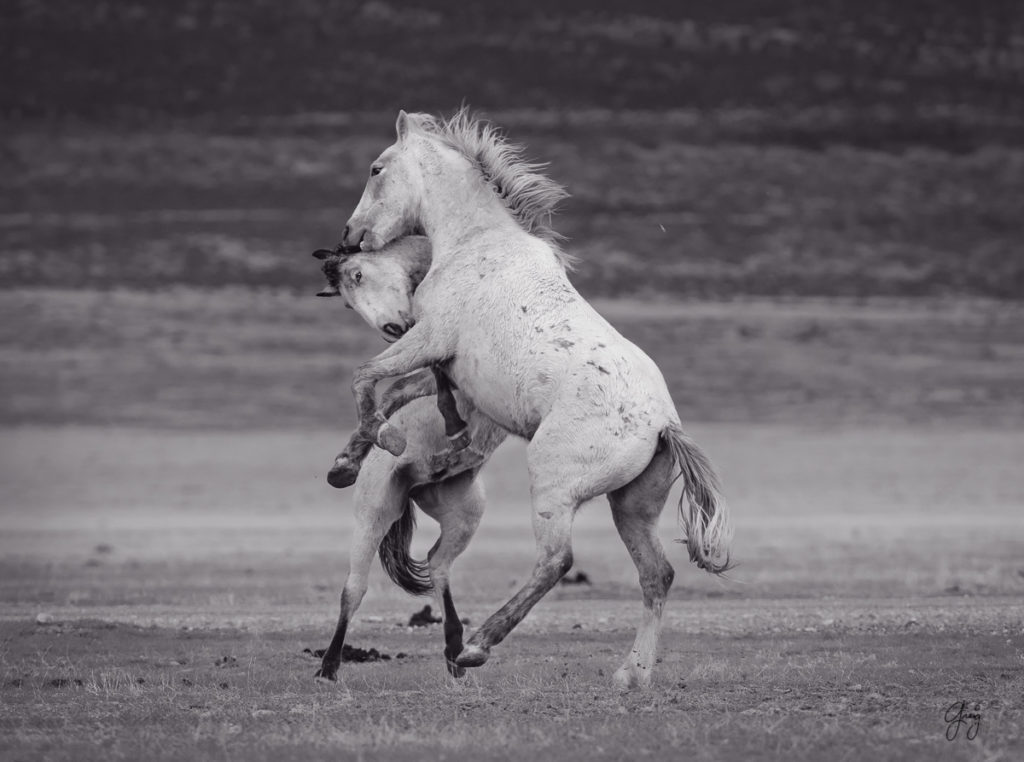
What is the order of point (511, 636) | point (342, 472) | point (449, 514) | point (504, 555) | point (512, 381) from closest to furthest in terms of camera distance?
point (512, 381)
point (342, 472)
point (449, 514)
point (511, 636)
point (504, 555)

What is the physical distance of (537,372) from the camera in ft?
28.7

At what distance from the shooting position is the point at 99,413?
32719 mm

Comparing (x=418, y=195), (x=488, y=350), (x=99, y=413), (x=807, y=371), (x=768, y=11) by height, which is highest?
(x=768, y=11)

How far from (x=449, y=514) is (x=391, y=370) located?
1315mm

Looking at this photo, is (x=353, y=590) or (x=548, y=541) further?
(x=353, y=590)

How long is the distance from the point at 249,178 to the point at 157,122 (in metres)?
3.78

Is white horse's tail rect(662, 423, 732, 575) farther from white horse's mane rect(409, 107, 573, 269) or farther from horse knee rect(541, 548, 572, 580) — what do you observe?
white horse's mane rect(409, 107, 573, 269)

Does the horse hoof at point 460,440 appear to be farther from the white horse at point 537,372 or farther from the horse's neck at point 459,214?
the horse's neck at point 459,214

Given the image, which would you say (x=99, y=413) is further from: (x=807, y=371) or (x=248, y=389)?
(x=807, y=371)

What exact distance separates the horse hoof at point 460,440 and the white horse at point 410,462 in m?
0.02

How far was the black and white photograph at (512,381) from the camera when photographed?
28.1 feet

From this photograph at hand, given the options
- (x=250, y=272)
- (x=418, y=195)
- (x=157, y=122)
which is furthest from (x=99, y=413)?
(x=418, y=195)
